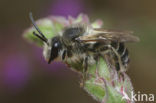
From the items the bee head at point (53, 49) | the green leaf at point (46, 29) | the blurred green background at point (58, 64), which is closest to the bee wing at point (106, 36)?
the bee head at point (53, 49)

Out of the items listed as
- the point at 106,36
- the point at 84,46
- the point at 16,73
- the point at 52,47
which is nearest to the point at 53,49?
the point at 52,47

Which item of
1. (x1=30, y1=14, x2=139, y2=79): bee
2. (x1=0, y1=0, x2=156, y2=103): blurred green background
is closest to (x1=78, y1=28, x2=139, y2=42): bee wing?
(x1=30, y1=14, x2=139, y2=79): bee

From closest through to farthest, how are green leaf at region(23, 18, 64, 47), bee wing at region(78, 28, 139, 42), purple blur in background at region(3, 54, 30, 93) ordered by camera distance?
1. bee wing at region(78, 28, 139, 42)
2. green leaf at region(23, 18, 64, 47)
3. purple blur in background at region(3, 54, 30, 93)

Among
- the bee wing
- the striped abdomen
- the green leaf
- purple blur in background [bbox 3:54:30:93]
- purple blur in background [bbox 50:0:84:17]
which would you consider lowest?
purple blur in background [bbox 3:54:30:93]

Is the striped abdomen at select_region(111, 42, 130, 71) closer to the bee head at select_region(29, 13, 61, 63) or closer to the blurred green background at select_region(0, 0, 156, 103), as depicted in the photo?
the bee head at select_region(29, 13, 61, 63)

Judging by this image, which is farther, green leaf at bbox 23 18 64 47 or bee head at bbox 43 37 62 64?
green leaf at bbox 23 18 64 47

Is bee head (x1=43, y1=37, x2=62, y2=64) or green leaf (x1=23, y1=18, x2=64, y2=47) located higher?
green leaf (x1=23, y1=18, x2=64, y2=47)

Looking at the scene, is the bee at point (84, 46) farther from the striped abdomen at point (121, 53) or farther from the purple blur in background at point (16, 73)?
the purple blur in background at point (16, 73)
